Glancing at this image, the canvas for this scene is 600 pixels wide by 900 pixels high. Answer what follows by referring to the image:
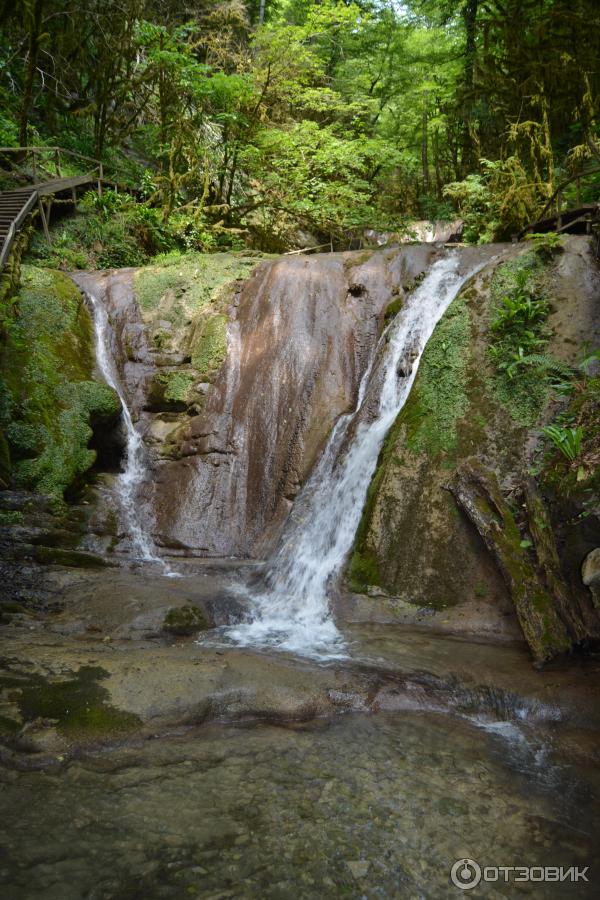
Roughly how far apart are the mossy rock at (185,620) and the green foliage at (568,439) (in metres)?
4.03

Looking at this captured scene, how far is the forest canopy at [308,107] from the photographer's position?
12.3m

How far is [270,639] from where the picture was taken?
220 inches

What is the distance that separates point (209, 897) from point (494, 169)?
528 inches

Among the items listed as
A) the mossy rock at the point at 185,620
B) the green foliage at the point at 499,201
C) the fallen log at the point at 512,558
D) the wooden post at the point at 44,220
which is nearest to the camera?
the fallen log at the point at 512,558

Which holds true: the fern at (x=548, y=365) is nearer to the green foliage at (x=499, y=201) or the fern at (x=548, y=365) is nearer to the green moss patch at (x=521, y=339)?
the green moss patch at (x=521, y=339)

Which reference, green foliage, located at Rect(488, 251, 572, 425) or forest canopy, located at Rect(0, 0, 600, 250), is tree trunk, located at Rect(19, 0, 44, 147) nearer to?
forest canopy, located at Rect(0, 0, 600, 250)

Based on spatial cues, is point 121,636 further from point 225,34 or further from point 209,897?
point 225,34

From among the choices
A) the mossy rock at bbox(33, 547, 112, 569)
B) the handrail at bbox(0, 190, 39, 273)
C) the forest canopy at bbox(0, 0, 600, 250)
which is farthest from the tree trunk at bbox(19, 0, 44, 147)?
the mossy rock at bbox(33, 547, 112, 569)

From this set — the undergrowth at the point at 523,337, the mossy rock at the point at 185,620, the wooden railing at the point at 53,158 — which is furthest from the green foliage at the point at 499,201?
the mossy rock at the point at 185,620

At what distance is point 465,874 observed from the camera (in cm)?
274

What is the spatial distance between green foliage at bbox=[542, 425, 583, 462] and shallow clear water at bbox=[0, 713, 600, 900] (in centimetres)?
269

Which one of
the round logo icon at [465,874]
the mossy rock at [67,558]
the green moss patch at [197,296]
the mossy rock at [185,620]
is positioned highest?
the green moss patch at [197,296]

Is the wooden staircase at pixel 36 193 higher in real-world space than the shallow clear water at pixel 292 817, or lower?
higher

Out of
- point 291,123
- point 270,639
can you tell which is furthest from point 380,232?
point 270,639
